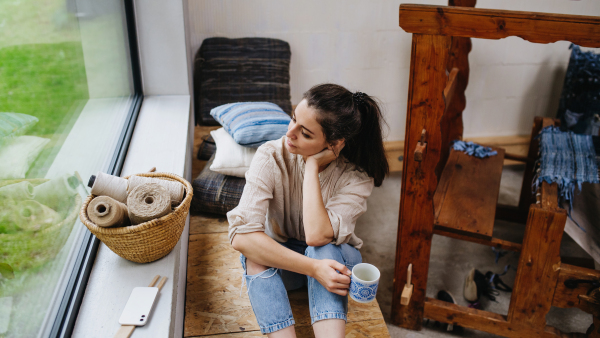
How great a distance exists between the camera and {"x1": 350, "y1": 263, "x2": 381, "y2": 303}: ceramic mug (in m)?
1.22

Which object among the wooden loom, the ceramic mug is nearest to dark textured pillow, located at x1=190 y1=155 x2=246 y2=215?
the wooden loom

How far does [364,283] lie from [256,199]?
0.47m

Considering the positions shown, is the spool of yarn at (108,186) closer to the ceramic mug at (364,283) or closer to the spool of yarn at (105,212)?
the spool of yarn at (105,212)

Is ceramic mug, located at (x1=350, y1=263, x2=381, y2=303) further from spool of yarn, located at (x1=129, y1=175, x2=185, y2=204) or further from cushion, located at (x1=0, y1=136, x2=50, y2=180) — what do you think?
cushion, located at (x1=0, y1=136, x2=50, y2=180)

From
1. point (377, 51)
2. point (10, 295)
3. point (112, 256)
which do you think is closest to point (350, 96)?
point (112, 256)

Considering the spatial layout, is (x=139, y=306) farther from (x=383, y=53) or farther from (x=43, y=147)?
(x=383, y=53)

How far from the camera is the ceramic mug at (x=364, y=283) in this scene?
1.22m

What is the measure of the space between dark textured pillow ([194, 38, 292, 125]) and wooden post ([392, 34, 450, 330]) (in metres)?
1.20

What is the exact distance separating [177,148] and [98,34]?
0.59 metres

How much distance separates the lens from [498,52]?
338 cm

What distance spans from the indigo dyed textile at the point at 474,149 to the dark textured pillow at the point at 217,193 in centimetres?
143

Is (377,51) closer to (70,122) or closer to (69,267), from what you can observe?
(70,122)

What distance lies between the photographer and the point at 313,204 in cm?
148

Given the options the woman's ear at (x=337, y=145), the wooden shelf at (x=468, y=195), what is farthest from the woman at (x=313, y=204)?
the wooden shelf at (x=468, y=195)
